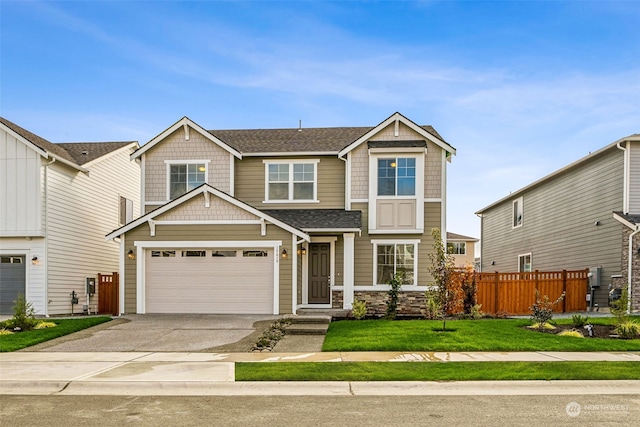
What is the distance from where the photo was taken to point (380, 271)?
19750mm

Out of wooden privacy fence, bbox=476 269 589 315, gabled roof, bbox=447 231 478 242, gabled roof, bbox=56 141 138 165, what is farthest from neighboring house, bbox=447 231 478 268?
gabled roof, bbox=56 141 138 165

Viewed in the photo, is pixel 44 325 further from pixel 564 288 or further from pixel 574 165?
pixel 574 165

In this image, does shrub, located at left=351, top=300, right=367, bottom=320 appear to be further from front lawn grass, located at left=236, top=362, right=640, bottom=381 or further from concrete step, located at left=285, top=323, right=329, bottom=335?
front lawn grass, located at left=236, top=362, right=640, bottom=381

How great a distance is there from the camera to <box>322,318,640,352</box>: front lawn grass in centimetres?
1195

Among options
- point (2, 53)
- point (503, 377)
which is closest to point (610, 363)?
point (503, 377)

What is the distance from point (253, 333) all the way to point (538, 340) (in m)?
7.10

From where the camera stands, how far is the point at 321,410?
23.5 ft

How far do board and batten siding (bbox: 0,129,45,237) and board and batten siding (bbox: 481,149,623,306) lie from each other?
20.6 metres

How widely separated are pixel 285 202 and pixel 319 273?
303cm

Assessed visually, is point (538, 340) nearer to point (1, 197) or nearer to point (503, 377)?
point (503, 377)

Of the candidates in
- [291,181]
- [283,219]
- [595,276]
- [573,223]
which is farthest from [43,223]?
[573,223]

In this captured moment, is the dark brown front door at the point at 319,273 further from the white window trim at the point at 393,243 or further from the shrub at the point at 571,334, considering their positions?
the shrub at the point at 571,334

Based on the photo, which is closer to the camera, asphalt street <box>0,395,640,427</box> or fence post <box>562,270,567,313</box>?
asphalt street <box>0,395,640,427</box>

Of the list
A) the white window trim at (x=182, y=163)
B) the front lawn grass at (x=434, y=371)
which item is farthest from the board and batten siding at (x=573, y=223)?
the white window trim at (x=182, y=163)
